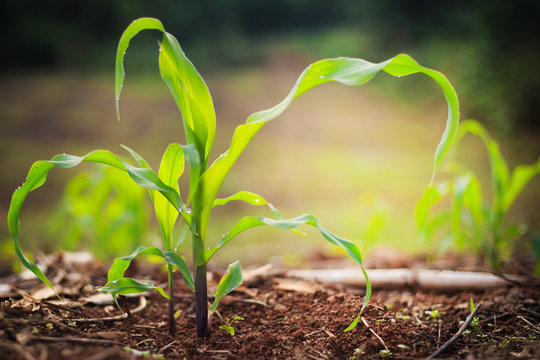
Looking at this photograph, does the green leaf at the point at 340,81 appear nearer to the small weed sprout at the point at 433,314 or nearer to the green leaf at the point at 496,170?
the small weed sprout at the point at 433,314

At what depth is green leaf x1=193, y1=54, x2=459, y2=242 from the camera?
0.52 metres

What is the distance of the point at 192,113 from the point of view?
23.0 inches

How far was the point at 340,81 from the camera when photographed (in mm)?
516

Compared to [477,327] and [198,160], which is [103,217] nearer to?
[198,160]

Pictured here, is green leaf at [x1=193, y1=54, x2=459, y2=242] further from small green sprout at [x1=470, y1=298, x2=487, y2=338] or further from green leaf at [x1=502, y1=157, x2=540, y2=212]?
green leaf at [x1=502, y1=157, x2=540, y2=212]

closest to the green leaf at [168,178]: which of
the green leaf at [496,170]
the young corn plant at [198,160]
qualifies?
the young corn plant at [198,160]

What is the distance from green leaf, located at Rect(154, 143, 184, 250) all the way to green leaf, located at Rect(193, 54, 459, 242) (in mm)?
59

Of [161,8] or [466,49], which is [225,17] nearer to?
[161,8]

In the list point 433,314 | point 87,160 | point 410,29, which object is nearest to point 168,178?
point 87,160

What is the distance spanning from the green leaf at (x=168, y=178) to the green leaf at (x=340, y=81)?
6cm

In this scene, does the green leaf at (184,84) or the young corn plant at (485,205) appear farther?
the young corn plant at (485,205)

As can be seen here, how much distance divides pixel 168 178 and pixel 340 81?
311mm

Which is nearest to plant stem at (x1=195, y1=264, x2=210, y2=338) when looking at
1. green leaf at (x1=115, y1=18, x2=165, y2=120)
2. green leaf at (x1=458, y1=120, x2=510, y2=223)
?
green leaf at (x1=115, y1=18, x2=165, y2=120)

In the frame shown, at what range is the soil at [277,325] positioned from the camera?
56cm
